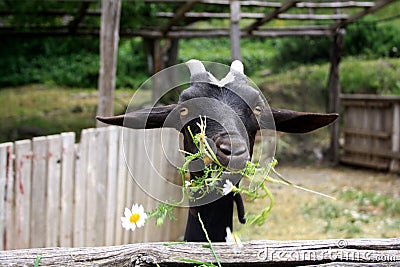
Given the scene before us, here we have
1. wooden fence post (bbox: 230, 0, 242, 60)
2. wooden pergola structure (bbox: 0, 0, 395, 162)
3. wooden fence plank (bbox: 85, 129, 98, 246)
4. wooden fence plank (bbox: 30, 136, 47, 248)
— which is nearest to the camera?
wooden fence plank (bbox: 30, 136, 47, 248)

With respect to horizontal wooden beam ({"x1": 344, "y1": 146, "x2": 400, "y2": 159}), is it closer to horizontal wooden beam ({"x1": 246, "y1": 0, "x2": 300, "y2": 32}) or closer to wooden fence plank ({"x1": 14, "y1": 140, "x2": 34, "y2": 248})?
horizontal wooden beam ({"x1": 246, "y1": 0, "x2": 300, "y2": 32})

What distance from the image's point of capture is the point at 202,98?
103 inches

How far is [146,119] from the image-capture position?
279cm

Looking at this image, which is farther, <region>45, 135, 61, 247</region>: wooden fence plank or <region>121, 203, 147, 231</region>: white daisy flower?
<region>45, 135, 61, 247</region>: wooden fence plank

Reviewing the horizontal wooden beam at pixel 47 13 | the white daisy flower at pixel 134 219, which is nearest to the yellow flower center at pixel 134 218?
the white daisy flower at pixel 134 219

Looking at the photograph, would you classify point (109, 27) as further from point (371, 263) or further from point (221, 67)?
point (371, 263)

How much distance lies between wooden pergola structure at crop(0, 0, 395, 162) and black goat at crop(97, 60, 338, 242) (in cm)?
620

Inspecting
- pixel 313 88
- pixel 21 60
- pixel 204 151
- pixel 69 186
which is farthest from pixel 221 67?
pixel 21 60

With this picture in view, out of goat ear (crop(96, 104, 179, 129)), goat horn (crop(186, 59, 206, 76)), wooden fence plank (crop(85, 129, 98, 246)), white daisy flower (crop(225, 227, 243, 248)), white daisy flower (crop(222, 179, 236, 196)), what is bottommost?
wooden fence plank (crop(85, 129, 98, 246))

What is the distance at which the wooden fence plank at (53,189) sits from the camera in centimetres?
456

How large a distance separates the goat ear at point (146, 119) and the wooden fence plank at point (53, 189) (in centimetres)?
186

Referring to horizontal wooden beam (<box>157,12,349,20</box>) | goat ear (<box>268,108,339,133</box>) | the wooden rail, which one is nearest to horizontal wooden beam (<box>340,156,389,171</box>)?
horizontal wooden beam (<box>157,12,349,20</box>)

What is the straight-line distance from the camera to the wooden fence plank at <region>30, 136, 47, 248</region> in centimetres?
444

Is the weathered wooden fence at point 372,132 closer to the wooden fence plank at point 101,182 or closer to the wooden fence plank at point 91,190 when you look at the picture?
the wooden fence plank at point 101,182
